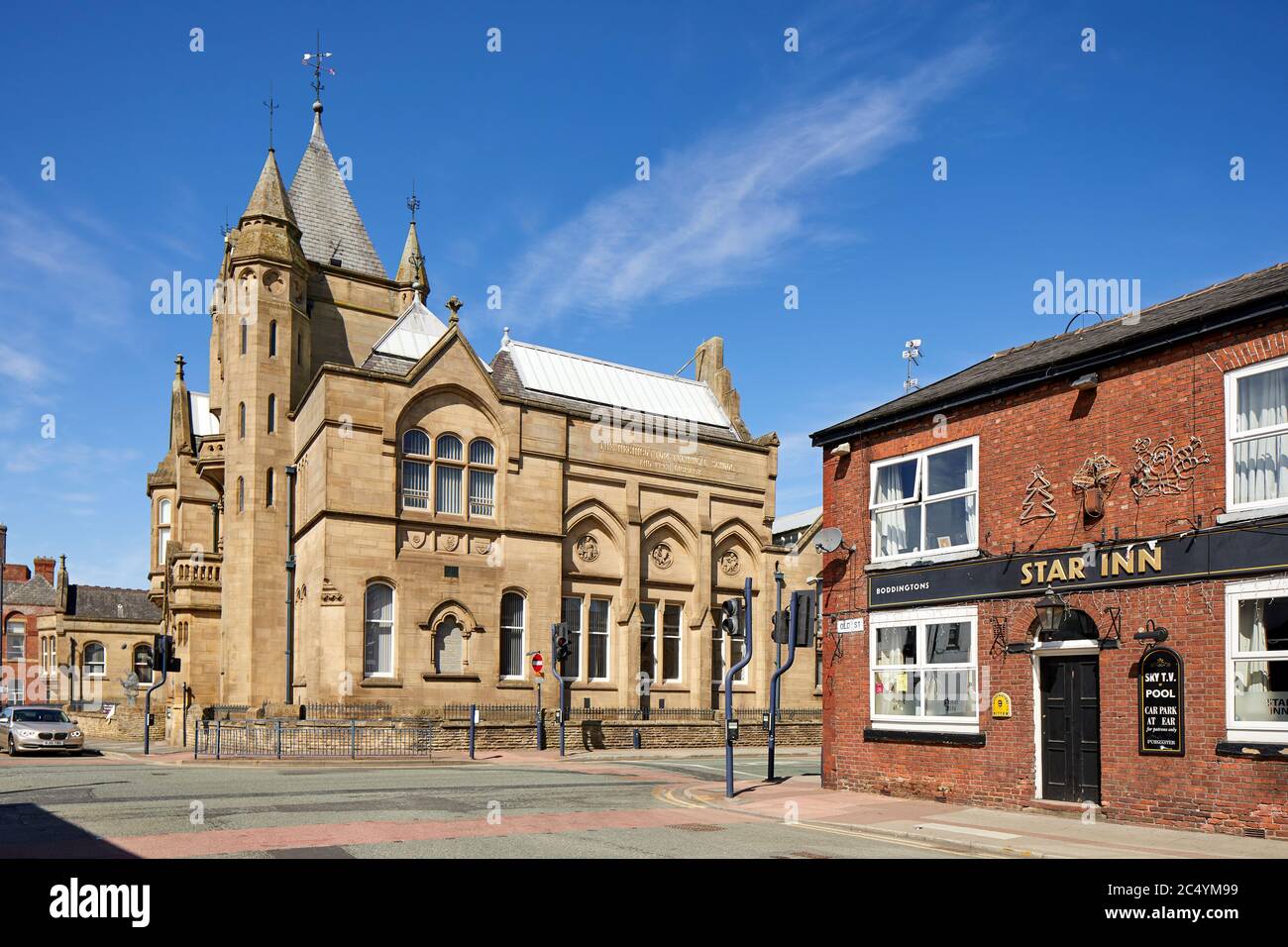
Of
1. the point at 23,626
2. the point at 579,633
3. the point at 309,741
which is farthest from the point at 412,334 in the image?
the point at 23,626

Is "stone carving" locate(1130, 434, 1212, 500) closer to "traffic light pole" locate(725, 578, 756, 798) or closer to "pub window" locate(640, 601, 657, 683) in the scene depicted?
"traffic light pole" locate(725, 578, 756, 798)

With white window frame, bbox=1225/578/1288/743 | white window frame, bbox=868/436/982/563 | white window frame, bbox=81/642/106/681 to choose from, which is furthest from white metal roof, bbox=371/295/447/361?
white window frame, bbox=81/642/106/681

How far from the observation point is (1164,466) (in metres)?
14.7

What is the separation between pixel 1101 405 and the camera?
51.6 feet

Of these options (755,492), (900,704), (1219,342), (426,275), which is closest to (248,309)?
(426,275)

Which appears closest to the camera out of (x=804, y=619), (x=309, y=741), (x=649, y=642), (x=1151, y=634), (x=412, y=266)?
(x=1151, y=634)

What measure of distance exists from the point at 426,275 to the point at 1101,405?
39.5m

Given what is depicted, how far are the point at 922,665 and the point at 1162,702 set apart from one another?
4.25 meters

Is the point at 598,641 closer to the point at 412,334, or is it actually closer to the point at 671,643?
the point at 671,643

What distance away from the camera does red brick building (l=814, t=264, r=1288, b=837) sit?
13.6m

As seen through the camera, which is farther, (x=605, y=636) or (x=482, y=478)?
(x=605, y=636)
